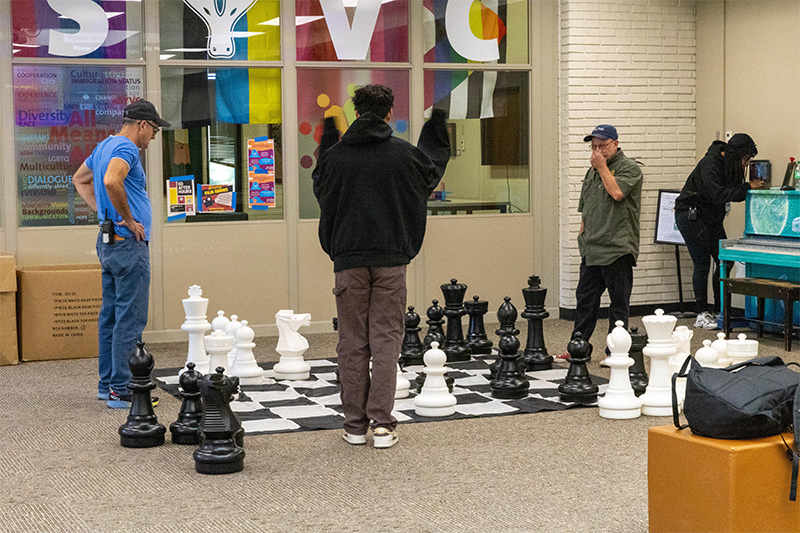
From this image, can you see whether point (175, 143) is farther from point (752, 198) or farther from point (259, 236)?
point (752, 198)

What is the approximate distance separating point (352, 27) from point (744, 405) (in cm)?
580

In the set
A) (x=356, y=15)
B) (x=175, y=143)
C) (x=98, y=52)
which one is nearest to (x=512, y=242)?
(x=356, y=15)

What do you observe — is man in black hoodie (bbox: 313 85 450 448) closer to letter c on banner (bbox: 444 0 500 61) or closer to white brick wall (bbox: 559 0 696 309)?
letter c on banner (bbox: 444 0 500 61)

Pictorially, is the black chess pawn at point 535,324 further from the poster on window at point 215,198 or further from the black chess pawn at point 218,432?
the poster on window at point 215,198

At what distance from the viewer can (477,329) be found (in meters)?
6.90

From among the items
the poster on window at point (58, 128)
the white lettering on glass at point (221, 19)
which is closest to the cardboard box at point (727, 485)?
the poster on window at point (58, 128)

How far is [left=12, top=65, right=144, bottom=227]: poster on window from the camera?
24.2 feet

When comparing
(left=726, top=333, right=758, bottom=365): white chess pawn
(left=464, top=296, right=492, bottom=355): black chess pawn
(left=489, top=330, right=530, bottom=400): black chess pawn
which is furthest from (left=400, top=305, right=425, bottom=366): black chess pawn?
(left=726, top=333, right=758, bottom=365): white chess pawn

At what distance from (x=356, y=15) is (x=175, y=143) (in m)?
1.79

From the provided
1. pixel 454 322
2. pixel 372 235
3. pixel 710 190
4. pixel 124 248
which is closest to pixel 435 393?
pixel 372 235

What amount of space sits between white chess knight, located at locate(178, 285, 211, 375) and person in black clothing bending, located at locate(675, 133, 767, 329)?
13.9ft

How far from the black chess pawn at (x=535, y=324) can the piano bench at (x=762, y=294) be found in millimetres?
1847

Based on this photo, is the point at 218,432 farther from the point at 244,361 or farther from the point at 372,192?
the point at 244,361

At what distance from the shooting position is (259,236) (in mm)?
7941
